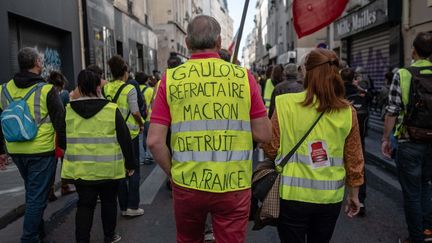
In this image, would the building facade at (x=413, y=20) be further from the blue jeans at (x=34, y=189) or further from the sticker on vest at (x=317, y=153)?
the blue jeans at (x=34, y=189)

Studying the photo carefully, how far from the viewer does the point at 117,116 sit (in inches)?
160

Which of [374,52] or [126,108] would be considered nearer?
[126,108]

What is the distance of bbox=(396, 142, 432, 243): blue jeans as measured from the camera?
155 inches

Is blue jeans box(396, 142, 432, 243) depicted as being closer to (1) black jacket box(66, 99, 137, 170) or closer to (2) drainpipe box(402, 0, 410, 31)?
(1) black jacket box(66, 99, 137, 170)

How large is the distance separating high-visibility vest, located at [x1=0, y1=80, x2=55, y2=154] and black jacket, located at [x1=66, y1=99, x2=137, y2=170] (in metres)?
0.35

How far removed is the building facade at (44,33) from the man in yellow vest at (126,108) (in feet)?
15.8

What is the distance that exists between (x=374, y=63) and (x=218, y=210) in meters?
14.9

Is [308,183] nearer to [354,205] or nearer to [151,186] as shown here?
[354,205]

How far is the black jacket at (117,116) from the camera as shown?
3949 millimetres

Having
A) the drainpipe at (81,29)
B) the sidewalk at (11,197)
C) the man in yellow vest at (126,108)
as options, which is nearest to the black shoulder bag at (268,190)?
the man in yellow vest at (126,108)

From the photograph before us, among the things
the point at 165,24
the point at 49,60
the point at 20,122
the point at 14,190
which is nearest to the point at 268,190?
the point at 20,122

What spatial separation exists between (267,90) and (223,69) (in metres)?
5.84

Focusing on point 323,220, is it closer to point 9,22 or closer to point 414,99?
point 414,99

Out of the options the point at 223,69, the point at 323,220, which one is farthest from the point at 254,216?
the point at 223,69
